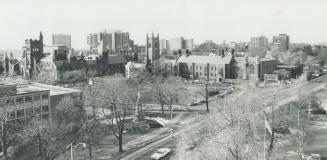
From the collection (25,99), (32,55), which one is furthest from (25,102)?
(32,55)

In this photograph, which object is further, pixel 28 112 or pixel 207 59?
pixel 207 59

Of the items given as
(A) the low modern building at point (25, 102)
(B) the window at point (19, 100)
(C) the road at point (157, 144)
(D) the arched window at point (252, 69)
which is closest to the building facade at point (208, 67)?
(D) the arched window at point (252, 69)

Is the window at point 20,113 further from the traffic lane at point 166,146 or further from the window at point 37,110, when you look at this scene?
the traffic lane at point 166,146

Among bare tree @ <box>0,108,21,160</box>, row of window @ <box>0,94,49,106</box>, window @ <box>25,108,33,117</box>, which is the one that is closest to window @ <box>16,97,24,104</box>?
row of window @ <box>0,94,49,106</box>

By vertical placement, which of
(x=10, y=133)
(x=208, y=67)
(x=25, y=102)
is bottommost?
(x=10, y=133)

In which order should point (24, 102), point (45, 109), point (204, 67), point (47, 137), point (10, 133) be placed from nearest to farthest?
1. point (47, 137)
2. point (10, 133)
3. point (24, 102)
4. point (45, 109)
5. point (204, 67)

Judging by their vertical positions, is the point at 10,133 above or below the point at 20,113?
below

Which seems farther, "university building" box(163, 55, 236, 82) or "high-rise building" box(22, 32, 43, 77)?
"university building" box(163, 55, 236, 82)

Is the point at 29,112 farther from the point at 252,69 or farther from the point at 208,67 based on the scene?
the point at 252,69

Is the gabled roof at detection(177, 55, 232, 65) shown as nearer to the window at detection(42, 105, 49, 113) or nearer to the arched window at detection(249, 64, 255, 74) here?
the arched window at detection(249, 64, 255, 74)
